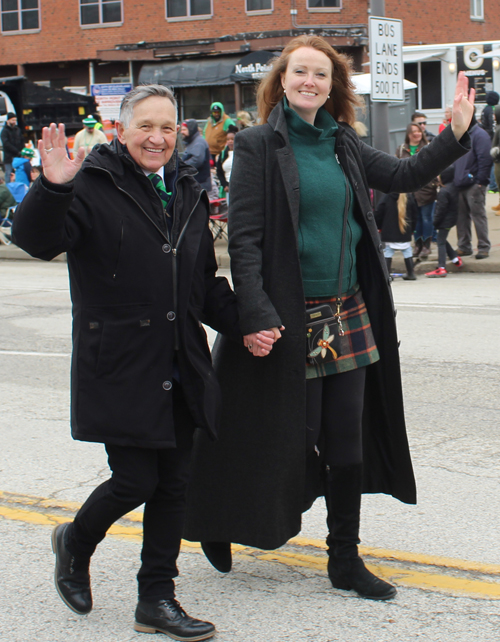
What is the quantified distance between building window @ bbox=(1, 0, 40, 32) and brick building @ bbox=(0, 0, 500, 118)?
1.6 inches

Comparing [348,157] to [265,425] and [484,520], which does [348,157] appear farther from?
[484,520]

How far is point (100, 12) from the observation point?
3550 centimetres

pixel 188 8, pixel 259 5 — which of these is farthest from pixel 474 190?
pixel 188 8

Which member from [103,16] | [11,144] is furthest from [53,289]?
[103,16]


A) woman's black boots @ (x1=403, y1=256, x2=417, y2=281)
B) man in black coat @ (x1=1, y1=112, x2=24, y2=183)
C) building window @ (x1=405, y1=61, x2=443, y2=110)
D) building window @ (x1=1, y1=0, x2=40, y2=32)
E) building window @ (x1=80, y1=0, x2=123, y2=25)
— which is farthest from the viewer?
building window @ (x1=1, y1=0, x2=40, y2=32)

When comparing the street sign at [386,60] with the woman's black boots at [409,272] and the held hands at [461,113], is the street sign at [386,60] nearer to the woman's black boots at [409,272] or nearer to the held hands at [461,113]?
the woman's black boots at [409,272]

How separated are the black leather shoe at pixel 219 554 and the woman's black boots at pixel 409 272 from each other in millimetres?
8921

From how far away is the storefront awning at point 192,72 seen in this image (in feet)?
107

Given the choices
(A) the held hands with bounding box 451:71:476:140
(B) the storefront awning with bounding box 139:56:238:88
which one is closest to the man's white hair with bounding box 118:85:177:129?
(A) the held hands with bounding box 451:71:476:140

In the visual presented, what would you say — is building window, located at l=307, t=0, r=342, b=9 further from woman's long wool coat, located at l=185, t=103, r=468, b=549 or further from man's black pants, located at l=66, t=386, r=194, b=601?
man's black pants, located at l=66, t=386, r=194, b=601

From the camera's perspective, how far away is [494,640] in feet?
9.22

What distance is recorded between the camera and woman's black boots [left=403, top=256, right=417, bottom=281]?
1191cm

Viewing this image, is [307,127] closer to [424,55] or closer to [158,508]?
[158,508]

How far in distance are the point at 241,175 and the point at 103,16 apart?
115 feet
